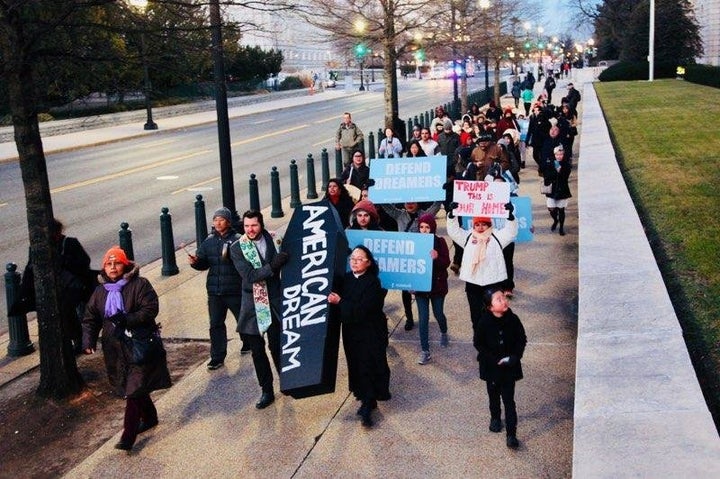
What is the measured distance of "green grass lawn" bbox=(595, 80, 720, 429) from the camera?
8.38m

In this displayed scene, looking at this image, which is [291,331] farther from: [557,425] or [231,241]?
[557,425]

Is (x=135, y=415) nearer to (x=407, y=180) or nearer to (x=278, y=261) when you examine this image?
(x=278, y=261)

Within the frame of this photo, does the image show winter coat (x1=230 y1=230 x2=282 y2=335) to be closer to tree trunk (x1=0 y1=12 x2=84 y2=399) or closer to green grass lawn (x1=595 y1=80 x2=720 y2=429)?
tree trunk (x1=0 y1=12 x2=84 y2=399)

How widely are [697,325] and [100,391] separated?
19.6 ft

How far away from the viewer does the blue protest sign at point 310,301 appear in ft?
23.8

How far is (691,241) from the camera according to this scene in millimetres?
11867

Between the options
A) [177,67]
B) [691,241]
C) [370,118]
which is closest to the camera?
[177,67]

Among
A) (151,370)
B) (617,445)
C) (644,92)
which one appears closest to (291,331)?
(151,370)

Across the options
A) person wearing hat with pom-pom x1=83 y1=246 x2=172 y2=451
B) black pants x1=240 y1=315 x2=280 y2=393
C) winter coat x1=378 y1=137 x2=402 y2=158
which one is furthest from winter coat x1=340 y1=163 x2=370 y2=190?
person wearing hat with pom-pom x1=83 y1=246 x2=172 y2=451

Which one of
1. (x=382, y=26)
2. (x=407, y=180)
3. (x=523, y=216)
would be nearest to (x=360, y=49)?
(x=382, y=26)

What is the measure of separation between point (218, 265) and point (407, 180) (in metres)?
3.73

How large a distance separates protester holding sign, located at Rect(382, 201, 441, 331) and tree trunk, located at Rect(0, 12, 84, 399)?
3583 mm

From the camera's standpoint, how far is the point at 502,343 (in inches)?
255

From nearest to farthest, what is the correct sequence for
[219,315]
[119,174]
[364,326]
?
[364,326]
[219,315]
[119,174]
